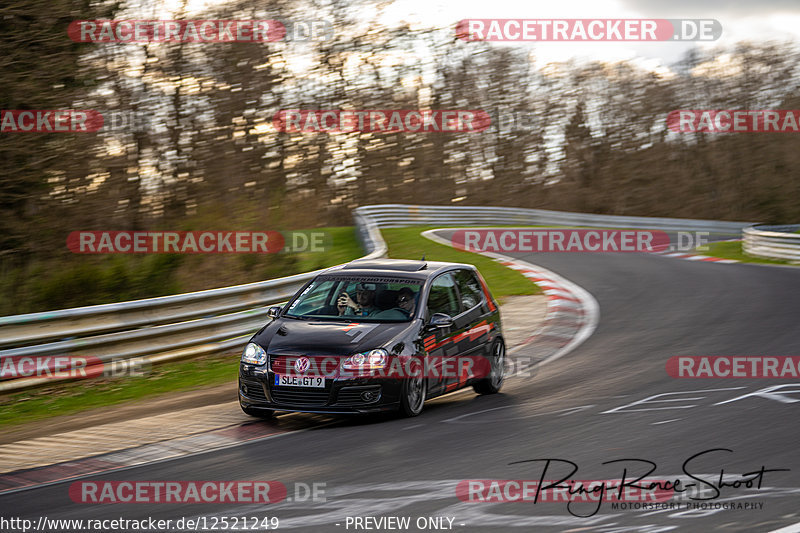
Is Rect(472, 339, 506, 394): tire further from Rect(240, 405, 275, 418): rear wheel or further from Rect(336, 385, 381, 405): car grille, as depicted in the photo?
Rect(240, 405, 275, 418): rear wheel

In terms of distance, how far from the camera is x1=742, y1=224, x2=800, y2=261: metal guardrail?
25.9 metres

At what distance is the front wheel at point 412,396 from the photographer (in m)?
8.65

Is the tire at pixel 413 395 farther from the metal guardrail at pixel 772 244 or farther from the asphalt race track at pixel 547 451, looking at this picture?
the metal guardrail at pixel 772 244

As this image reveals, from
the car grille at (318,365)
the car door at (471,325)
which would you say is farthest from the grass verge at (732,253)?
the car grille at (318,365)

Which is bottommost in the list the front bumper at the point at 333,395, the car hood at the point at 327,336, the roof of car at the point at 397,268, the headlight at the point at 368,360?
the front bumper at the point at 333,395

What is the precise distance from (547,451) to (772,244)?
2236cm

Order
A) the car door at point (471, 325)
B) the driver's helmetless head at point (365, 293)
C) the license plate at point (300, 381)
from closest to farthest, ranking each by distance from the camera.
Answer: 1. the license plate at point (300, 381)
2. the driver's helmetless head at point (365, 293)
3. the car door at point (471, 325)

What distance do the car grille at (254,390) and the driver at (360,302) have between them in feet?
3.89

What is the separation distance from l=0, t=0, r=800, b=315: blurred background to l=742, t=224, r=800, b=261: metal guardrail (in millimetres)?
13684

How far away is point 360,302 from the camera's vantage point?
30.8 ft

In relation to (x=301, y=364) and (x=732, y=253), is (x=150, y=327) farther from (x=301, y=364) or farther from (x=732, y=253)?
(x=732, y=253)

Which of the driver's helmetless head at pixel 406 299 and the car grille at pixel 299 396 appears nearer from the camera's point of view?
the car grille at pixel 299 396

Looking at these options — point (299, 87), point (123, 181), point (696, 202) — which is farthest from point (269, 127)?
point (696, 202)

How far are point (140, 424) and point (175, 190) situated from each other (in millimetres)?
11720
